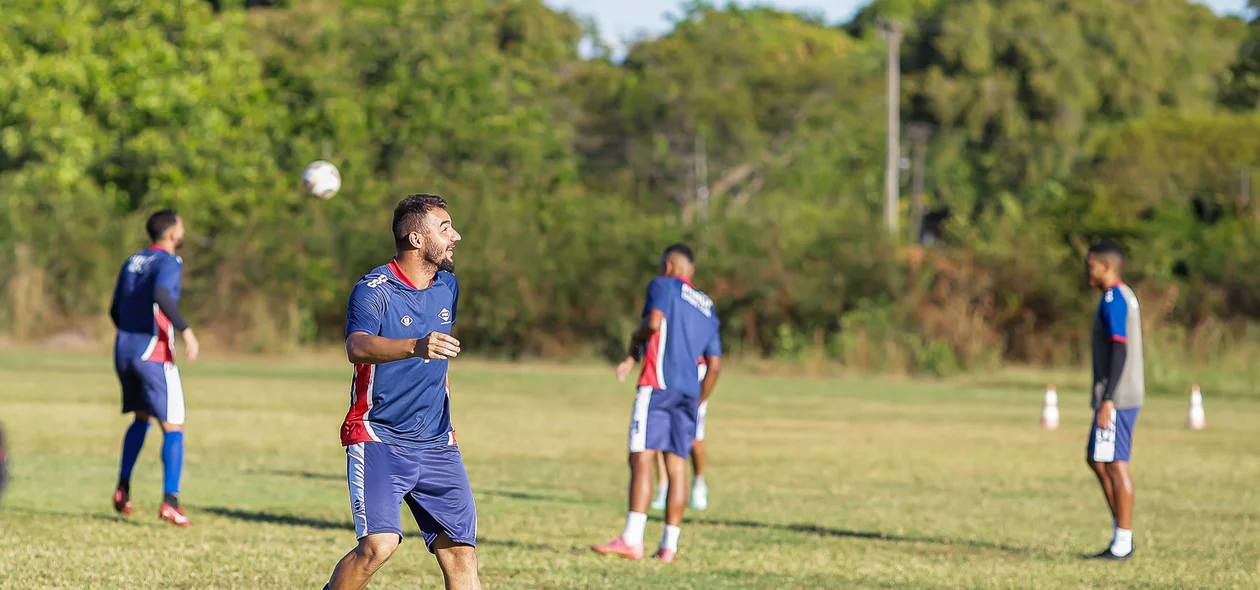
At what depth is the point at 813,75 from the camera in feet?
217

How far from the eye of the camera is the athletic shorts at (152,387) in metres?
11.5

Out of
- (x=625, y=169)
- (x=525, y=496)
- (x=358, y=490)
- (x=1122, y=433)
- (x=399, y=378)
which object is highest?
(x=625, y=169)

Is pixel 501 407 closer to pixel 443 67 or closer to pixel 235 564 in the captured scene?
pixel 235 564

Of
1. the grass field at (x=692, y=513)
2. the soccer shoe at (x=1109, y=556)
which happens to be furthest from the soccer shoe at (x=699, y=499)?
the soccer shoe at (x=1109, y=556)

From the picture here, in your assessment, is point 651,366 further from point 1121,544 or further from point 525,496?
point 525,496

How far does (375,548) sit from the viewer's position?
6.46 meters

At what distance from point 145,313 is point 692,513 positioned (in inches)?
169

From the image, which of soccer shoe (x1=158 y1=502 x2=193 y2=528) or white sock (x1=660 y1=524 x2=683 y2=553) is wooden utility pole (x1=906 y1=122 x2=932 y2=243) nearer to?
soccer shoe (x1=158 y1=502 x2=193 y2=528)

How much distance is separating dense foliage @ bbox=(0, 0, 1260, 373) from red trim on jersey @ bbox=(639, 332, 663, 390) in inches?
1006

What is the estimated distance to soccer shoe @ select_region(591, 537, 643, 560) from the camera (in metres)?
10.3

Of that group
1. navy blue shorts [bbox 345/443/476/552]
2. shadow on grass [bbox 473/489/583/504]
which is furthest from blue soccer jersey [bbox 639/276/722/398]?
navy blue shorts [bbox 345/443/476/552]

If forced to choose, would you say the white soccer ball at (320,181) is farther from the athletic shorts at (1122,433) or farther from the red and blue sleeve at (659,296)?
the athletic shorts at (1122,433)

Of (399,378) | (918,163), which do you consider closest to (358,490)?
(399,378)

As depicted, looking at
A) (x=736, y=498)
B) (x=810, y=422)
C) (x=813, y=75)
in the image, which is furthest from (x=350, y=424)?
(x=813, y=75)
